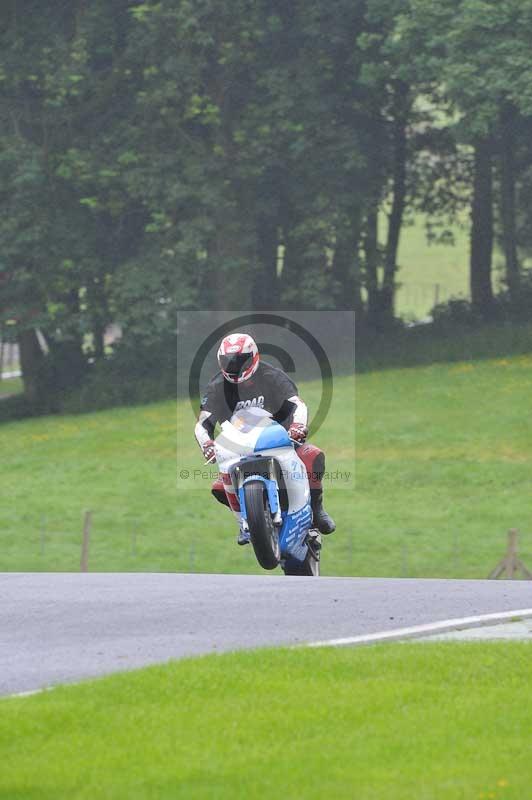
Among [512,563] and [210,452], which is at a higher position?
[210,452]

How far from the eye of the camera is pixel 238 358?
14375 mm

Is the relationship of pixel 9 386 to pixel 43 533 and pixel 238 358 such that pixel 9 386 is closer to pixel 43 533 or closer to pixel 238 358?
pixel 43 533

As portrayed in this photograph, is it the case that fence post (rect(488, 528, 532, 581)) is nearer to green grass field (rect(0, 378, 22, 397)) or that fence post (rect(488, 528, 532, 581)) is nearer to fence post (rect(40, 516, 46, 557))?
fence post (rect(40, 516, 46, 557))

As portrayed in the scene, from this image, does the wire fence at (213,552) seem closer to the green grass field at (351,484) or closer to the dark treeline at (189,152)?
the green grass field at (351,484)

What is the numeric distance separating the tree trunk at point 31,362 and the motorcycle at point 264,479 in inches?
1431

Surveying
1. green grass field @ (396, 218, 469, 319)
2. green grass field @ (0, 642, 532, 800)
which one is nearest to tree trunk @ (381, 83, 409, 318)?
green grass field @ (0, 642, 532, 800)

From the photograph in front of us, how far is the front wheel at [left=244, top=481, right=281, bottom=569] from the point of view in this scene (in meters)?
14.0

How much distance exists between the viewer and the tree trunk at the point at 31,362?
50562 millimetres

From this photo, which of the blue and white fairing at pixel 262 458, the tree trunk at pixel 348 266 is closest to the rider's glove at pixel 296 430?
the blue and white fairing at pixel 262 458

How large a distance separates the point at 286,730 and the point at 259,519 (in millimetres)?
5923

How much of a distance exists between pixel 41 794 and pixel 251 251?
42.9 meters

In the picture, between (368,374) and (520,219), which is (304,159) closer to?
(368,374)

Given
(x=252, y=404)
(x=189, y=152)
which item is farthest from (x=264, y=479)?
(x=189, y=152)

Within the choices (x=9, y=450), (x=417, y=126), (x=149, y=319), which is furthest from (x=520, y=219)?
(x=9, y=450)
